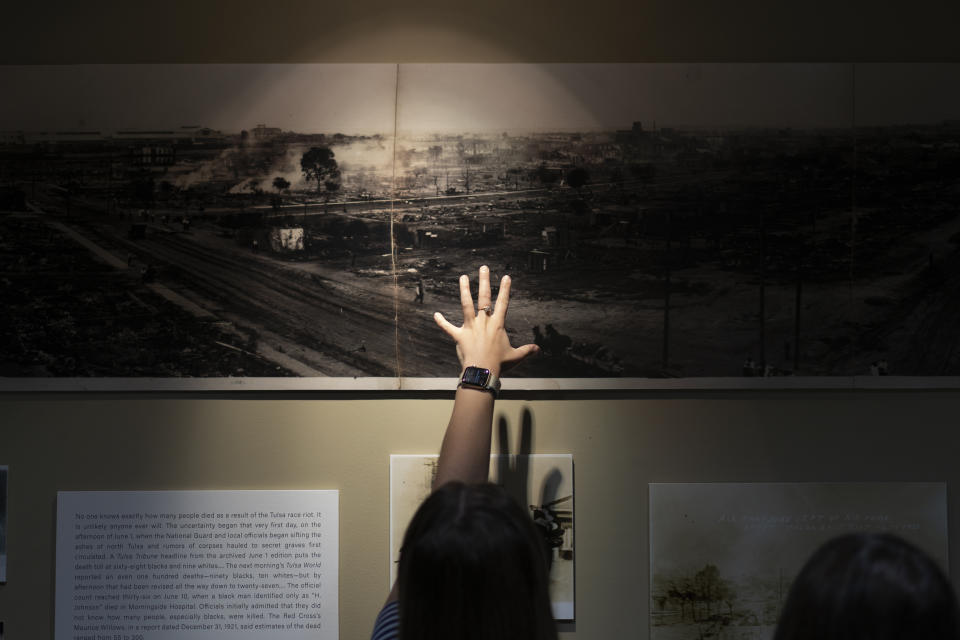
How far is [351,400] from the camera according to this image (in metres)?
2.30

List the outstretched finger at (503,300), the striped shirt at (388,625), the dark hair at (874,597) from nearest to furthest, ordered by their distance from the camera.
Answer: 1. the dark hair at (874,597)
2. the striped shirt at (388,625)
3. the outstretched finger at (503,300)

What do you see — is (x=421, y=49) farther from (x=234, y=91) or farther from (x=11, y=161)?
(x=11, y=161)

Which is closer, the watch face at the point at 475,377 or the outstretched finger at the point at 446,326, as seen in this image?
the watch face at the point at 475,377

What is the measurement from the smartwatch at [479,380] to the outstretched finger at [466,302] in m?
0.16

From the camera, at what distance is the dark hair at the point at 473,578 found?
1.18 metres

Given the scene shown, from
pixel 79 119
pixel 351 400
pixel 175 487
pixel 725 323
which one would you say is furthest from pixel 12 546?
pixel 725 323

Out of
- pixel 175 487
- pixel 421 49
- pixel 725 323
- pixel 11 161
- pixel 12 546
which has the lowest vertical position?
pixel 12 546

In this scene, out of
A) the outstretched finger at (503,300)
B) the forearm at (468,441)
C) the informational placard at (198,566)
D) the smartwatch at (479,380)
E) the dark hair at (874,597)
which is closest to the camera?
the dark hair at (874,597)

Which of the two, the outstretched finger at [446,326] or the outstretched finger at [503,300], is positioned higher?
the outstretched finger at [503,300]

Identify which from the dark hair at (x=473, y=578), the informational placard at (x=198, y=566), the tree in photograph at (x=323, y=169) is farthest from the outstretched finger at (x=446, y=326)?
the dark hair at (x=473, y=578)

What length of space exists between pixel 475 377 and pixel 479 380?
15 millimetres

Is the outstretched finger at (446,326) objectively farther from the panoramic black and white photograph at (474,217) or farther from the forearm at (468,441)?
the forearm at (468,441)

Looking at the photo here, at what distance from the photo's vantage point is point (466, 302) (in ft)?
7.10

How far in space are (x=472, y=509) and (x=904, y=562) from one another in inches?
25.8
